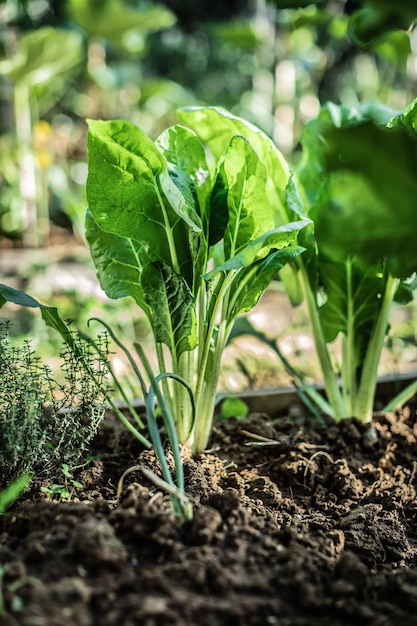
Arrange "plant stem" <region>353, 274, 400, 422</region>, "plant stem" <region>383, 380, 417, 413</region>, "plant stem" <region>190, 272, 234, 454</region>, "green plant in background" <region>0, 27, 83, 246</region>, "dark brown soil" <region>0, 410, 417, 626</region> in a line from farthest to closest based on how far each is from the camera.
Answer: "green plant in background" <region>0, 27, 83, 246</region>, "plant stem" <region>383, 380, 417, 413</region>, "plant stem" <region>353, 274, 400, 422</region>, "plant stem" <region>190, 272, 234, 454</region>, "dark brown soil" <region>0, 410, 417, 626</region>

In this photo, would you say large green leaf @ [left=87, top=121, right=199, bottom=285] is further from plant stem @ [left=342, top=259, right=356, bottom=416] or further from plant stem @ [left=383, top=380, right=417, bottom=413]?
plant stem @ [left=383, top=380, right=417, bottom=413]

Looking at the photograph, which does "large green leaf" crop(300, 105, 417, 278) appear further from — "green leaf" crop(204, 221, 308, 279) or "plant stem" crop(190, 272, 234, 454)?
"plant stem" crop(190, 272, 234, 454)

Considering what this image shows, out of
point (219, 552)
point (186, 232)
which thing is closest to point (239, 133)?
point (186, 232)

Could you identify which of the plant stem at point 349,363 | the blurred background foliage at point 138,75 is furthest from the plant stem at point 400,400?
the blurred background foliage at point 138,75

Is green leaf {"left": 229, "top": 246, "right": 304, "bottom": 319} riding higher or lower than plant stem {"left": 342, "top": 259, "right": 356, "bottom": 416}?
higher

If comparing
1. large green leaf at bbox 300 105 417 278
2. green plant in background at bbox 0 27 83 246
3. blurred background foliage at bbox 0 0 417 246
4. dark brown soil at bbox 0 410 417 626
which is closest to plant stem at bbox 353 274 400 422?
dark brown soil at bbox 0 410 417 626

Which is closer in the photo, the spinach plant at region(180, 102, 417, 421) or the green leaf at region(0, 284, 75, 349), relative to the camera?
the green leaf at region(0, 284, 75, 349)

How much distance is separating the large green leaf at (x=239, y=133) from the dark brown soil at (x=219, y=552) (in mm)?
570

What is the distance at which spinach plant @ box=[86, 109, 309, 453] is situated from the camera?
111cm

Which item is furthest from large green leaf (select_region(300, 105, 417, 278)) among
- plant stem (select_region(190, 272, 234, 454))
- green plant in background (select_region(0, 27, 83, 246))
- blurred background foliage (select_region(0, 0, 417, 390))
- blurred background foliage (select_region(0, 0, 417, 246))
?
green plant in background (select_region(0, 27, 83, 246))

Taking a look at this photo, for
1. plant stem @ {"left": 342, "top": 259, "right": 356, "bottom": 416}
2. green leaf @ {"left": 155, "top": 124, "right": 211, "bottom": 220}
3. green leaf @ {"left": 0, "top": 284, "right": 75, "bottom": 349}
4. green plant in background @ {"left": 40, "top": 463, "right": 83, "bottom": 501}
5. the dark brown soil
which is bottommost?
the dark brown soil

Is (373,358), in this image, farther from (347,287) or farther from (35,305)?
(35,305)

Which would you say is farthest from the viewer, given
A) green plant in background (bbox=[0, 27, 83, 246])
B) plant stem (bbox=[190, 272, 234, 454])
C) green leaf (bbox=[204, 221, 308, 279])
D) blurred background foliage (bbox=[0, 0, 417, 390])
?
green plant in background (bbox=[0, 27, 83, 246])

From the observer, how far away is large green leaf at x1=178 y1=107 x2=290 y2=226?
4.22ft
